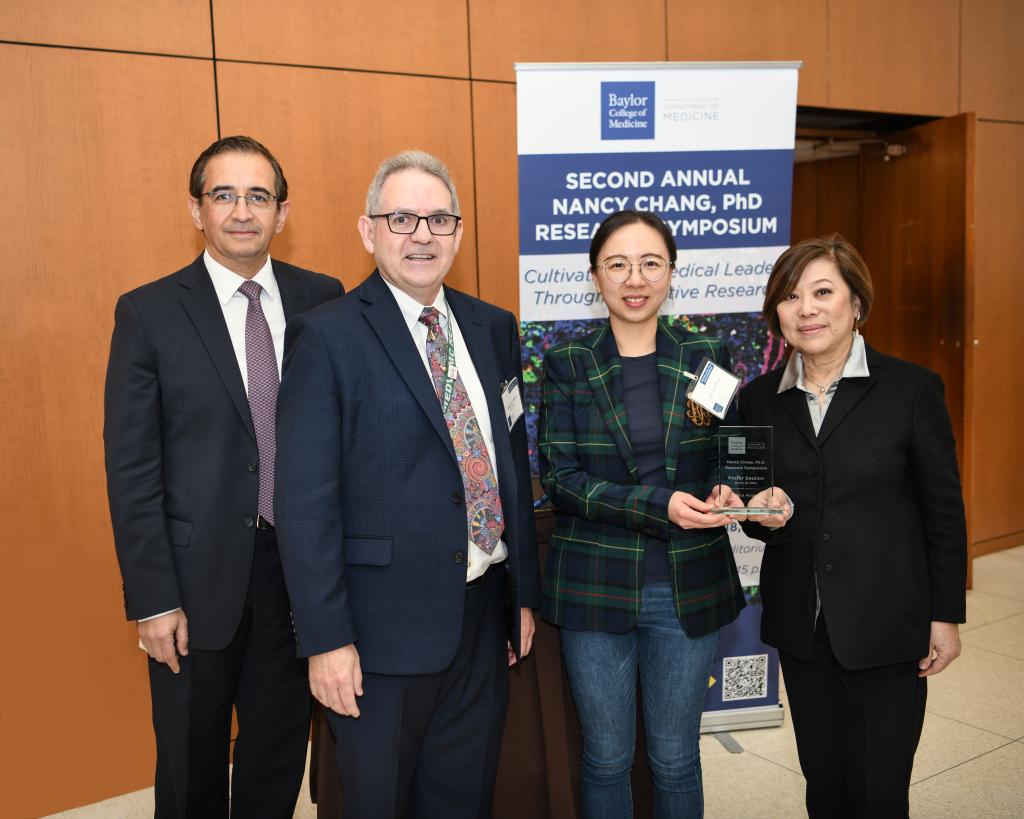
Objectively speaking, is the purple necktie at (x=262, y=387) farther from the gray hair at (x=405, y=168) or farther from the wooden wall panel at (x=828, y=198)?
the wooden wall panel at (x=828, y=198)

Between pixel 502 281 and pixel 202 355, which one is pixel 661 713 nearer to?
pixel 202 355

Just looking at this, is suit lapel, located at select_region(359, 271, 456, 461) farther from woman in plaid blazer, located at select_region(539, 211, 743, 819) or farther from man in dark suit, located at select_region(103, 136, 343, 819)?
man in dark suit, located at select_region(103, 136, 343, 819)

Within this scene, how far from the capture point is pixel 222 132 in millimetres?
3195

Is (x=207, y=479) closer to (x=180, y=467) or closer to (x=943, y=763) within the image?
(x=180, y=467)

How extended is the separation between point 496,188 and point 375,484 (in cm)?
232

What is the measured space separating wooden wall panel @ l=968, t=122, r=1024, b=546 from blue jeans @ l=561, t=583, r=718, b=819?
4218 millimetres

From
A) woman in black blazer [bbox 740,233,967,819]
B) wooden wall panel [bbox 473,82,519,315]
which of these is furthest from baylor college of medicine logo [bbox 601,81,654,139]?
woman in black blazer [bbox 740,233,967,819]

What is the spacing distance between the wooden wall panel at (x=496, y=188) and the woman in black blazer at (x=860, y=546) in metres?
1.94

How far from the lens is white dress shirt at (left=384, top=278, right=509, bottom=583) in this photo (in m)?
1.82

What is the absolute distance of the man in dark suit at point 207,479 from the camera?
2.03 m

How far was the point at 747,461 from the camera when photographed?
6.18ft

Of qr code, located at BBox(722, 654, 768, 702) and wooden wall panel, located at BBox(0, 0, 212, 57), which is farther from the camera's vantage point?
qr code, located at BBox(722, 654, 768, 702)

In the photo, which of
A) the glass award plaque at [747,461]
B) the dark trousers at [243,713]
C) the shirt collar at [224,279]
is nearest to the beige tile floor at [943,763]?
the dark trousers at [243,713]

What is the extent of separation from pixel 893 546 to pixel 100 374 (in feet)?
→ 8.95
